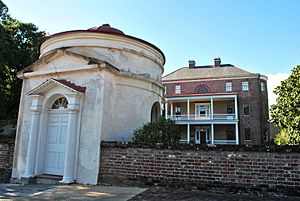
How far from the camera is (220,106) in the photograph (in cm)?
3212

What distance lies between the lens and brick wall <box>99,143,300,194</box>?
230 inches

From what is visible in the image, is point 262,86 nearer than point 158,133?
No

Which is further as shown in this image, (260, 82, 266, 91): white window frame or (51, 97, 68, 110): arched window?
(260, 82, 266, 91): white window frame

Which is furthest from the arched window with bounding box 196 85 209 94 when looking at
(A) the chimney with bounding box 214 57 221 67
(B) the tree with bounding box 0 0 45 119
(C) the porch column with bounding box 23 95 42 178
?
(C) the porch column with bounding box 23 95 42 178

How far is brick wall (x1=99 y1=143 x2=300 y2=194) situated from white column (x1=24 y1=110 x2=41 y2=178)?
2597 millimetres

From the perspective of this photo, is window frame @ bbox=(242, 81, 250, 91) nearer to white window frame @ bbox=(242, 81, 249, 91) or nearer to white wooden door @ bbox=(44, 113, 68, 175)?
white window frame @ bbox=(242, 81, 249, 91)

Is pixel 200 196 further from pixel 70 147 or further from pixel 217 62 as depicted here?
pixel 217 62

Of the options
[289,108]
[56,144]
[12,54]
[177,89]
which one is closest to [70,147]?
[56,144]

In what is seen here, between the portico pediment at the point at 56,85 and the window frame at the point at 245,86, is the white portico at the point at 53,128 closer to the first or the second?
the portico pediment at the point at 56,85

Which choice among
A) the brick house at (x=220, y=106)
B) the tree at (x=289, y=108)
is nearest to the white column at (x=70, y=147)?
the tree at (x=289, y=108)

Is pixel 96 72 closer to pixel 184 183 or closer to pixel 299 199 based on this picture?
pixel 184 183

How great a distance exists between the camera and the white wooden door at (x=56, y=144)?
8414 millimetres

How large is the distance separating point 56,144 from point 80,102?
5.70 ft

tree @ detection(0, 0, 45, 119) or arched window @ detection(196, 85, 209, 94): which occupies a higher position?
arched window @ detection(196, 85, 209, 94)
